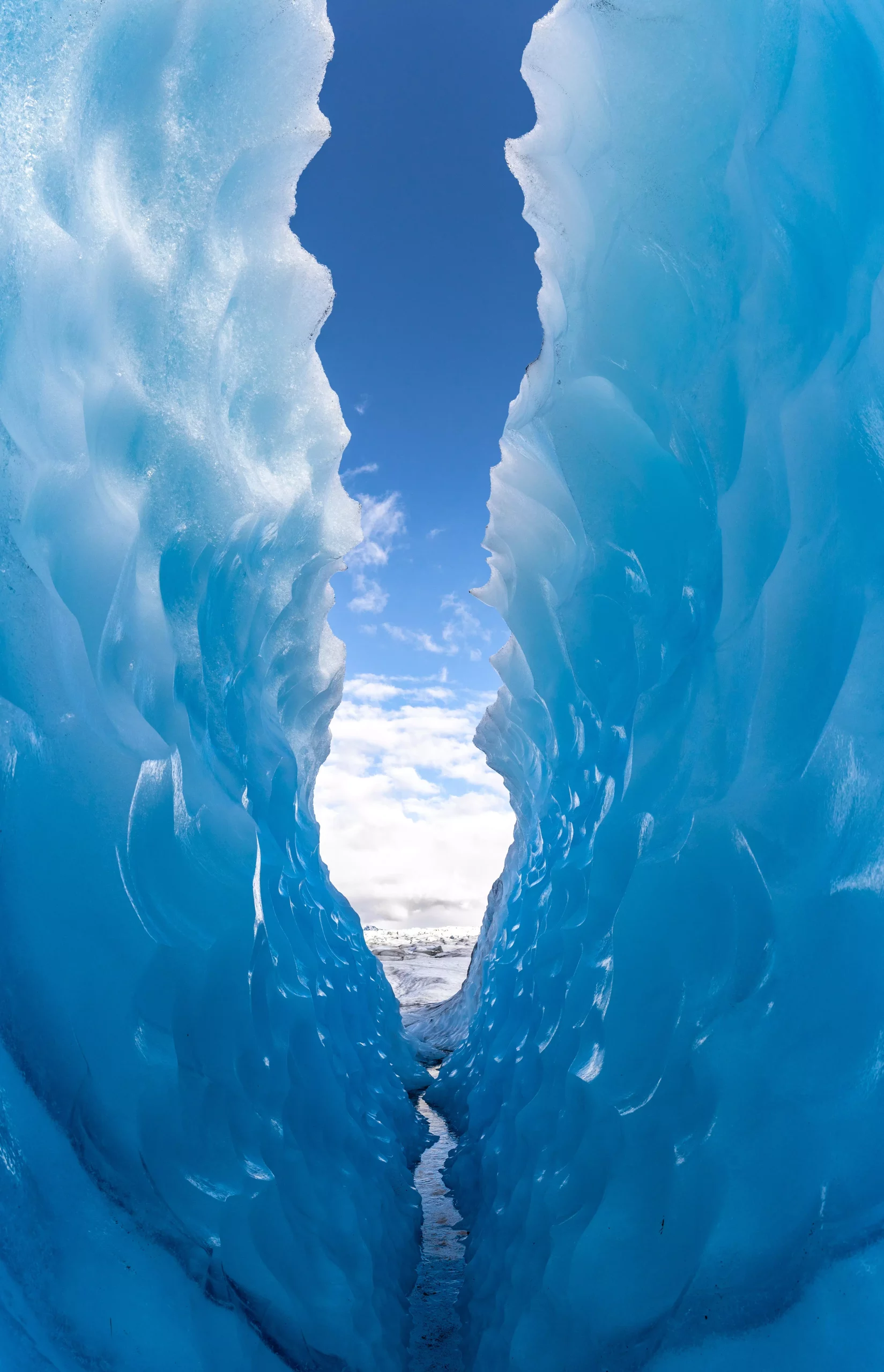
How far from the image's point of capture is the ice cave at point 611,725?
1.92 meters

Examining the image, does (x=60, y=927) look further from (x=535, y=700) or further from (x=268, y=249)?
(x=535, y=700)

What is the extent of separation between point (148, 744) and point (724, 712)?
1.69 metres

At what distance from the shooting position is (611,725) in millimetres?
3020

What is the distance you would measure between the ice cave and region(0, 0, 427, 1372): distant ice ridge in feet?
0.04

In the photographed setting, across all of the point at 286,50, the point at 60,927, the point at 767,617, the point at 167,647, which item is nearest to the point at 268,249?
the point at 286,50

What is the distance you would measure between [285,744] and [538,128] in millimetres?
2867

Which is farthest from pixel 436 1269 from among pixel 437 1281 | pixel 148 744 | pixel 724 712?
pixel 724 712

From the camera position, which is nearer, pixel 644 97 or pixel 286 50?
pixel 644 97

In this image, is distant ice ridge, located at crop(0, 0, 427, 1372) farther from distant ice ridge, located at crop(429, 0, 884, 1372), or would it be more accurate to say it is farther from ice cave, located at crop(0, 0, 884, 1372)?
distant ice ridge, located at crop(429, 0, 884, 1372)

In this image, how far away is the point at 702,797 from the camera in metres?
2.17

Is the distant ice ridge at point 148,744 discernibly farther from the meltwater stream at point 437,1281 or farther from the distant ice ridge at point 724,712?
the distant ice ridge at point 724,712

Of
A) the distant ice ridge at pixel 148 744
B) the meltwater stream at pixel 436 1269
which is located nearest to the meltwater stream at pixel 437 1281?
the meltwater stream at pixel 436 1269

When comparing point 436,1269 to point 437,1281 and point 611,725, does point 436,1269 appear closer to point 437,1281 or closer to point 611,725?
point 437,1281

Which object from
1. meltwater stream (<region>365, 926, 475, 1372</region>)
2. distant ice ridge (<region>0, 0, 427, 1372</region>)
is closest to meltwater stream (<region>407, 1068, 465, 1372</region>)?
meltwater stream (<region>365, 926, 475, 1372</region>)
